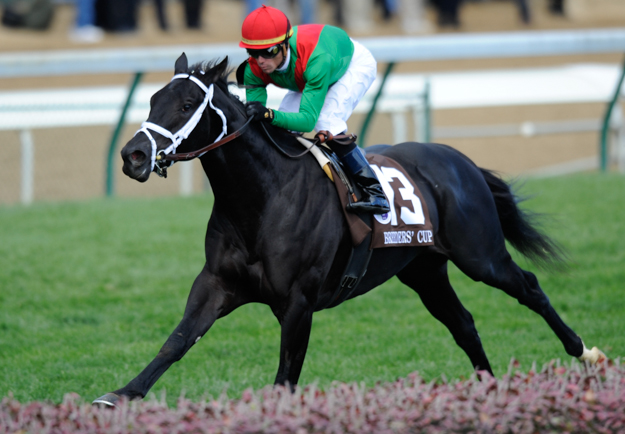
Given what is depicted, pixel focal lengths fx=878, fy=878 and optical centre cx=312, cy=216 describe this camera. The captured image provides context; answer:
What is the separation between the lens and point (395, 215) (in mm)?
4480

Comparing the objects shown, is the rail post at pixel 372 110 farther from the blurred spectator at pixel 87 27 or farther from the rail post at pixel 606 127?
the blurred spectator at pixel 87 27

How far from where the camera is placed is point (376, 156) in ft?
15.6

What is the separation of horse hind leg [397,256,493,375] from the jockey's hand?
1459 millimetres

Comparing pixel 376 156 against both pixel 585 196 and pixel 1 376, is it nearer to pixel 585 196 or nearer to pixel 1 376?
pixel 1 376

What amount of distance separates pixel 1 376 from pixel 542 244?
10.9 ft

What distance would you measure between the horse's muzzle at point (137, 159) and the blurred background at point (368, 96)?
6077 millimetres

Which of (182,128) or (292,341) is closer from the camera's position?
(182,128)

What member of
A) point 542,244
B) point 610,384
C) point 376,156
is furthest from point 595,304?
point 610,384

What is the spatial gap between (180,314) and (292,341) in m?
2.68

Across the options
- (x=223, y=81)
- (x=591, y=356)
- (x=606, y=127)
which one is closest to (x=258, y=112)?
(x=223, y=81)

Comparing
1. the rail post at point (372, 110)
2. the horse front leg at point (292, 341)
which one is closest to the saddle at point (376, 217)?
the horse front leg at point (292, 341)

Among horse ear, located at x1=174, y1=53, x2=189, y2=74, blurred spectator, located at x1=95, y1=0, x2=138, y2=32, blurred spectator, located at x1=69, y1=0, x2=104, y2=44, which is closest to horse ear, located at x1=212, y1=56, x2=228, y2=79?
horse ear, located at x1=174, y1=53, x2=189, y2=74

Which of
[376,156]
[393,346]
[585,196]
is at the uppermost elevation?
[376,156]

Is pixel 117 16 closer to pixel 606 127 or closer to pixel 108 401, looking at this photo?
pixel 606 127
